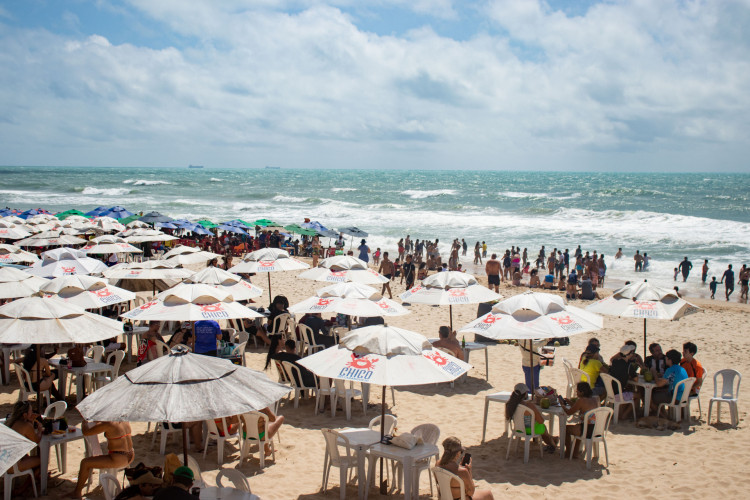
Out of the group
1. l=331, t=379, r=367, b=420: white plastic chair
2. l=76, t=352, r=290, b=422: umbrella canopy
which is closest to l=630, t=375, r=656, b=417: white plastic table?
l=331, t=379, r=367, b=420: white plastic chair

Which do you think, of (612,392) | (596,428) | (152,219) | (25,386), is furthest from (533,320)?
(152,219)

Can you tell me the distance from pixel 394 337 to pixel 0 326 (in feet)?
12.6

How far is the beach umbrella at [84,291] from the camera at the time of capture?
834 centimetres

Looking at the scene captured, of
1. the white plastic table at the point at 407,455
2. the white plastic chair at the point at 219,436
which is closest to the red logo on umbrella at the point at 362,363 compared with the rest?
the white plastic table at the point at 407,455

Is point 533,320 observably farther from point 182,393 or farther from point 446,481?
point 182,393

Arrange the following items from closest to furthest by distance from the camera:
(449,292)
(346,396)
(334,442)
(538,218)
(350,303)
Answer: (334,442) < (346,396) < (350,303) < (449,292) < (538,218)

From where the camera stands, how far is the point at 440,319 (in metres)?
14.3

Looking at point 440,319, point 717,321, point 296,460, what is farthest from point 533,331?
point 717,321

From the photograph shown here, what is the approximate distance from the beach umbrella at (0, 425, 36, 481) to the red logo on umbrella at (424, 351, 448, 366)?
3167 mm

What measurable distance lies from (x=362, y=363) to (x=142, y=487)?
6.41ft

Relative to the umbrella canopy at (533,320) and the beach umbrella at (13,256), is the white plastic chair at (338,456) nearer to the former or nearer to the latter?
the umbrella canopy at (533,320)

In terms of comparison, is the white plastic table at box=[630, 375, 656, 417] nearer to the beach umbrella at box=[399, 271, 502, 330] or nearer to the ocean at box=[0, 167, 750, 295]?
the beach umbrella at box=[399, 271, 502, 330]

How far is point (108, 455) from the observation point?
5266 mm

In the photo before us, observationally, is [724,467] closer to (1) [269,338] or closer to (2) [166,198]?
(1) [269,338]
